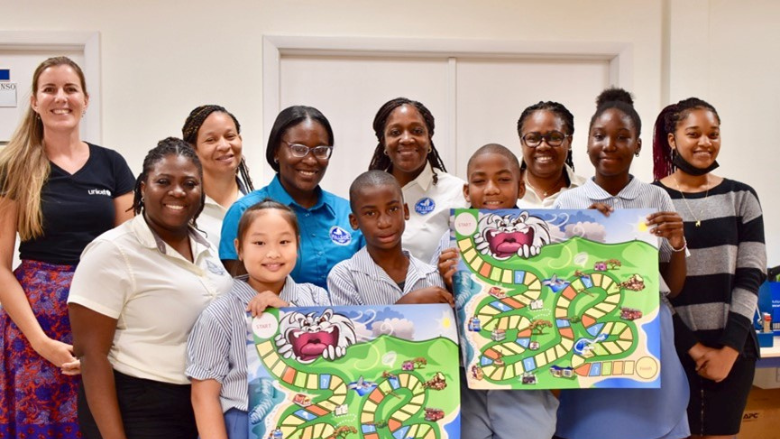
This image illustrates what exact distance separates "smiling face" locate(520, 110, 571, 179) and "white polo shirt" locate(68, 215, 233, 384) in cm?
147

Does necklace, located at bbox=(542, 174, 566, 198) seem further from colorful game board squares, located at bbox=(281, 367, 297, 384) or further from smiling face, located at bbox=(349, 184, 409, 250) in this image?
colorful game board squares, located at bbox=(281, 367, 297, 384)

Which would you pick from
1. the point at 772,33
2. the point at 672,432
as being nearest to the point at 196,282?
the point at 672,432

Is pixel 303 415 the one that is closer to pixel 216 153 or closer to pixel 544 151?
pixel 216 153

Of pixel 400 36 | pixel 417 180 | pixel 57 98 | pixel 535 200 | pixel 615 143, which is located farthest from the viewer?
pixel 400 36

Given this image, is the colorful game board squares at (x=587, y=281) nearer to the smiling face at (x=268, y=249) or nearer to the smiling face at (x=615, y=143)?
the smiling face at (x=615, y=143)

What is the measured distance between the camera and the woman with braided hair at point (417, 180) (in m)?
2.29

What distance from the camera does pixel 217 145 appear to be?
2576 millimetres

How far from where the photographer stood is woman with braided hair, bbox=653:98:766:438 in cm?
215

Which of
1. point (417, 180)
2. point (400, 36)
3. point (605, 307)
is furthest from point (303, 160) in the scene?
point (400, 36)

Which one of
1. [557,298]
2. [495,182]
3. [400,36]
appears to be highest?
[400,36]

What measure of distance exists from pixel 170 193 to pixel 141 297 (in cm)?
31

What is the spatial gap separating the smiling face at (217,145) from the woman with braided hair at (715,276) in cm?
183

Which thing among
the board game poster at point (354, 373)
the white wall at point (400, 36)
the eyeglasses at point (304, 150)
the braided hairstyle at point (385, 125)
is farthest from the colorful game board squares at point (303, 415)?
the white wall at point (400, 36)

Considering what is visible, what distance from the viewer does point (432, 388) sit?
1.64 metres
